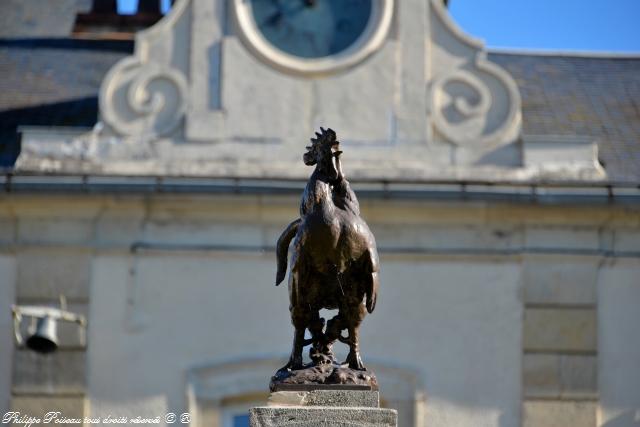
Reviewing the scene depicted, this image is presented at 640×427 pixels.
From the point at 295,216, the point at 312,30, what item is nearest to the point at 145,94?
the point at 312,30

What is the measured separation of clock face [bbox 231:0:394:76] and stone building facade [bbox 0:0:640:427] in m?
0.04

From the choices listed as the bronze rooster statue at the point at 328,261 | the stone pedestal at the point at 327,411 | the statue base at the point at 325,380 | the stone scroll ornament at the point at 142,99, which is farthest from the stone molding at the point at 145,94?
the stone pedestal at the point at 327,411

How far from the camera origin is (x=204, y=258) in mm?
19688

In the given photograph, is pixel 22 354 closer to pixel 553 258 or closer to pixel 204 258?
pixel 204 258

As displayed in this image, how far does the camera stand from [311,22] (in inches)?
797

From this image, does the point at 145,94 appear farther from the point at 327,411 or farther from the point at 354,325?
the point at 327,411

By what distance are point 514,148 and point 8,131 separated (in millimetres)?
4911

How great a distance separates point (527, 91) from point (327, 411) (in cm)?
1113

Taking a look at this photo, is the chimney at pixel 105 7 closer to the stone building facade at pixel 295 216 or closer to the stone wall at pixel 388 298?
the stone building facade at pixel 295 216

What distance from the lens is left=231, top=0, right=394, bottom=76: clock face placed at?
20047mm

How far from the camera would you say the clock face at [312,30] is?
2005 centimetres

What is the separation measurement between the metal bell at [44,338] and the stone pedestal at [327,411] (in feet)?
24.8

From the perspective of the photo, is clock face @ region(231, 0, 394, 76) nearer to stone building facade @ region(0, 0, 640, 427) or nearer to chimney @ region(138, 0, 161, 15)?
stone building facade @ region(0, 0, 640, 427)

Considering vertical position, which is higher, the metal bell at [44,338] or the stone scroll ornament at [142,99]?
the stone scroll ornament at [142,99]
